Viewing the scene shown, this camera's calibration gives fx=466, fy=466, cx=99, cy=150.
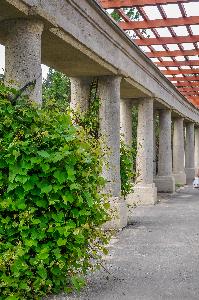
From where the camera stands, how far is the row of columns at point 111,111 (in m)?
6.25

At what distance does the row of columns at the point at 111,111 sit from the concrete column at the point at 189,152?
4.03 metres

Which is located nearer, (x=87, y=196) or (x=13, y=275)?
(x=13, y=275)

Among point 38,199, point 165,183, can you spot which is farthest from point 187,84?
point 38,199

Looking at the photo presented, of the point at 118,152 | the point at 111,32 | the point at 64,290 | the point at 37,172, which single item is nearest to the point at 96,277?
the point at 64,290

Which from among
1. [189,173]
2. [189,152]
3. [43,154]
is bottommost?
[189,173]

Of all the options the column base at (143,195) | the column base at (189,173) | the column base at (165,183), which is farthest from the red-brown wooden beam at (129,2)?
the column base at (189,173)

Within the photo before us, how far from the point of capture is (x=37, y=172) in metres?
5.24

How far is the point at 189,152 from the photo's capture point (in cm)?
→ 2889

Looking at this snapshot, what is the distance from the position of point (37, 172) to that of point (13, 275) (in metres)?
1.14

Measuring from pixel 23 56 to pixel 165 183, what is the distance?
1489 cm

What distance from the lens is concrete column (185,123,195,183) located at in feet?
94.0

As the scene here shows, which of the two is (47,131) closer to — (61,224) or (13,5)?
(61,224)

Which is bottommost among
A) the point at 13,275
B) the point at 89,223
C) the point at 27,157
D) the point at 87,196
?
the point at 13,275

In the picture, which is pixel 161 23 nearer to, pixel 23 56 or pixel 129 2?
pixel 129 2
